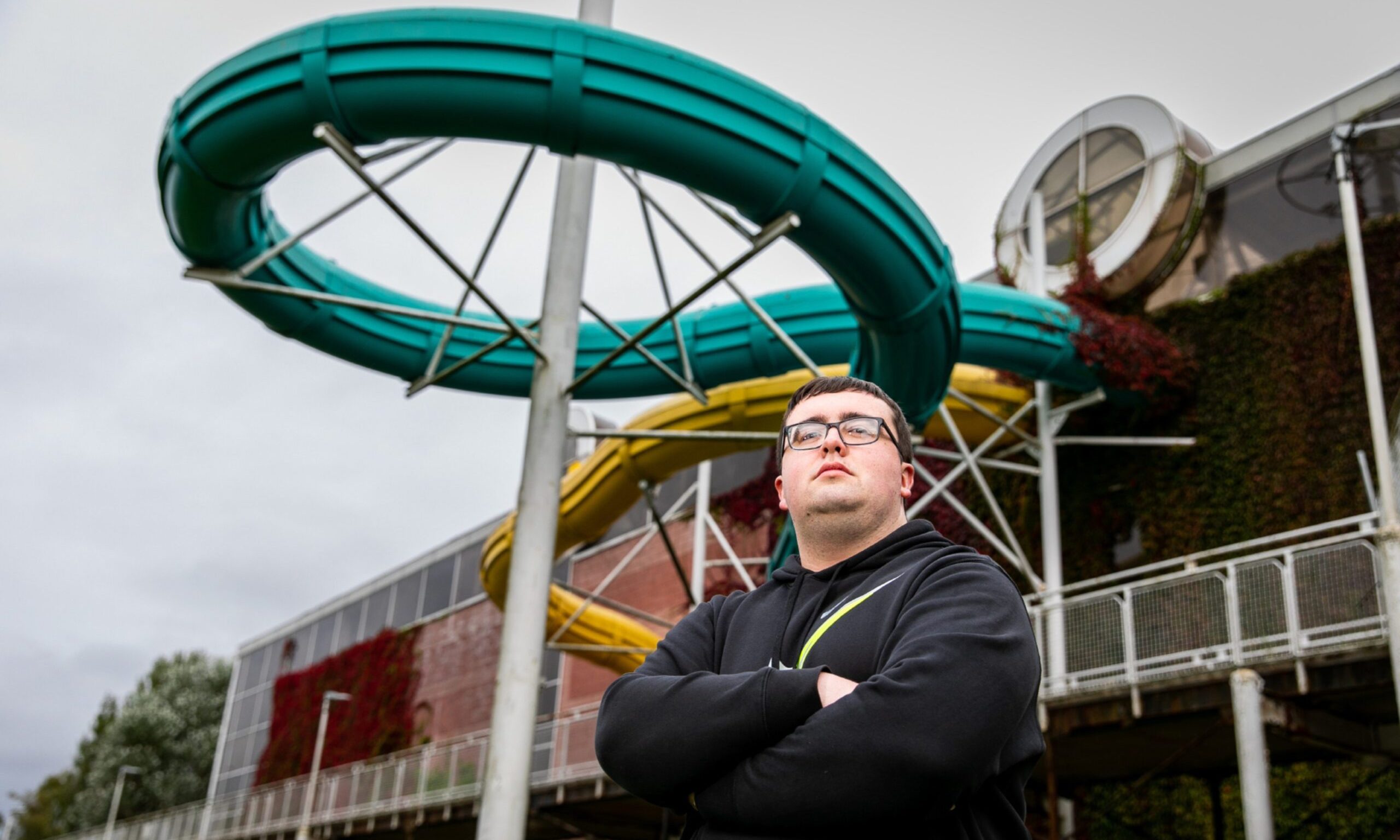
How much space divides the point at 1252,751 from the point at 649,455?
27.5 ft

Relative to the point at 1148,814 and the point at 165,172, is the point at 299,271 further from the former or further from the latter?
the point at 1148,814

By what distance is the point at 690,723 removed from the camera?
207 centimetres

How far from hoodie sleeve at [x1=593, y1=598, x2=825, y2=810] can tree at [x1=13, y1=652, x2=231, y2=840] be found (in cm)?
5274

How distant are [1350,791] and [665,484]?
49.3 ft

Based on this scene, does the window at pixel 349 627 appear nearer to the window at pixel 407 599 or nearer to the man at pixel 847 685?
the window at pixel 407 599

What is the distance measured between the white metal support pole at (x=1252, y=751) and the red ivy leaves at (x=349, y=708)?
25349 millimetres

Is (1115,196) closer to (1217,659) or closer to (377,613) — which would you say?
(1217,659)

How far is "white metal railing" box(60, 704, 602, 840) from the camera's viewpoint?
18297 millimetres

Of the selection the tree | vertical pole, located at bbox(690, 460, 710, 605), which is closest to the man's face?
vertical pole, located at bbox(690, 460, 710, 605)

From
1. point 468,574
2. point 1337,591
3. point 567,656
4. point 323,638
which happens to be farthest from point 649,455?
point 323,638

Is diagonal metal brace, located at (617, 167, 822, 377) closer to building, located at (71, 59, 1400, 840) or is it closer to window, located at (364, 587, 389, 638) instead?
building, located at (71, 59, 1400, 840)

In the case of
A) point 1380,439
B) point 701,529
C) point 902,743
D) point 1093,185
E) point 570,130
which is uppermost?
point 1093,185

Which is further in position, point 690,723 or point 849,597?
point 849,597

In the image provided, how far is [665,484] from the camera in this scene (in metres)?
25.6
